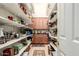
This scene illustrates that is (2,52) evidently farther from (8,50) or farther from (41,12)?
(41,12)

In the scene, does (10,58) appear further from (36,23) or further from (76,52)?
(36,23)

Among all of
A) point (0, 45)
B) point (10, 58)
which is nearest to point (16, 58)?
point (10, 58)

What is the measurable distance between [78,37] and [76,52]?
7 cm

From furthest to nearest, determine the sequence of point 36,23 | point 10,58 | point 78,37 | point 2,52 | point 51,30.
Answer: point 36,23 < point 51,30 < point 2,52 < point 10,58 < point 78,37

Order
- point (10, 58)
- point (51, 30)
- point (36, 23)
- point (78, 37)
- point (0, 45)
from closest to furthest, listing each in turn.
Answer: point (78, 37) → point (10, 58) → point (0, 45) → point (51, 30) → point (36, 23)

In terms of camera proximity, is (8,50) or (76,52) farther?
(8,50)

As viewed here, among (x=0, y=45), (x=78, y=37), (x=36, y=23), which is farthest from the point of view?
(x=36, y=23)

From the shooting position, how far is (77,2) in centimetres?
58

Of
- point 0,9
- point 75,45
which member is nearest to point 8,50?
point 0,9

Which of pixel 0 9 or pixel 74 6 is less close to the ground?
pixel 0 9

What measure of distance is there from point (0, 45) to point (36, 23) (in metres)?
1.66

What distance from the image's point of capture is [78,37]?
549 millimetres

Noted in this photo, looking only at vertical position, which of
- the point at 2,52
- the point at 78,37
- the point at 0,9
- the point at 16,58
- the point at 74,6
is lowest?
the point at 2,52

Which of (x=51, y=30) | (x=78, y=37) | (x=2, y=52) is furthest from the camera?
(x=51, y=30)
